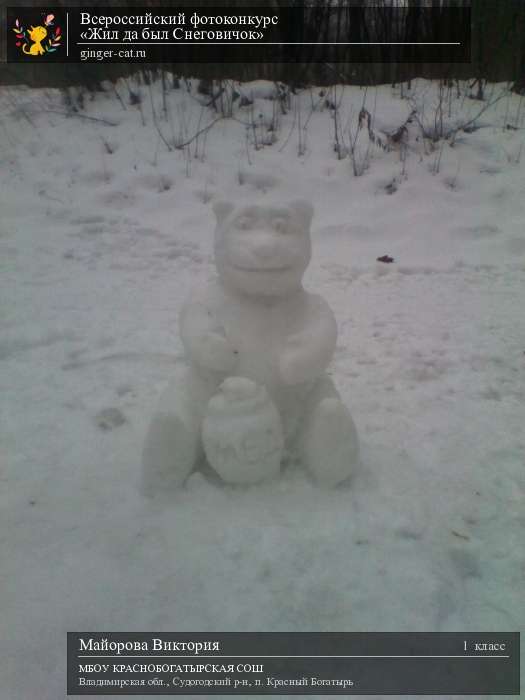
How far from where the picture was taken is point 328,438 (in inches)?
60.8

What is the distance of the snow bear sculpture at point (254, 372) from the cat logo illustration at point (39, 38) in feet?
9.02

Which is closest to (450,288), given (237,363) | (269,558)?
(237,363)

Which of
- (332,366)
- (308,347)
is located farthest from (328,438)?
(332,366)

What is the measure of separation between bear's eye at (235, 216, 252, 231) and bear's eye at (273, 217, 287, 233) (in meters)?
0.07

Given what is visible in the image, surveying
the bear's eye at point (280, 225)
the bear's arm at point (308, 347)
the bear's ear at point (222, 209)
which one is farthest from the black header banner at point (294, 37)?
the bear's arm at point (308, 347)

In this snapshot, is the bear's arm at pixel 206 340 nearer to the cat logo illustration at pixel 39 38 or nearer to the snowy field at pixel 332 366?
the snowy field at pixel 332 366

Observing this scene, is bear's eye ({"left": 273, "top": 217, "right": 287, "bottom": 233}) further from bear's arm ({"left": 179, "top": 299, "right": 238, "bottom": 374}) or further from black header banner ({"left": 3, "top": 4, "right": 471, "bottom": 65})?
black header banner ({"left": 3, "top": 4, "right": 471, "bottom": 65})

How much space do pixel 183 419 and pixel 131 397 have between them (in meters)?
0.71

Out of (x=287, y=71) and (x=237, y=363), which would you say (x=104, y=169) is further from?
(x=237, y=363)

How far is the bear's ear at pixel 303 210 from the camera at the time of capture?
1562 mm

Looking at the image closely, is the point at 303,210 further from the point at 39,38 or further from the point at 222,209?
the point at 39,38

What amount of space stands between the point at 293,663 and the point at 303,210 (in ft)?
3.69

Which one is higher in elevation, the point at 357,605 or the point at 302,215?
the point at 302,215

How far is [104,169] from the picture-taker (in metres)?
4.56
